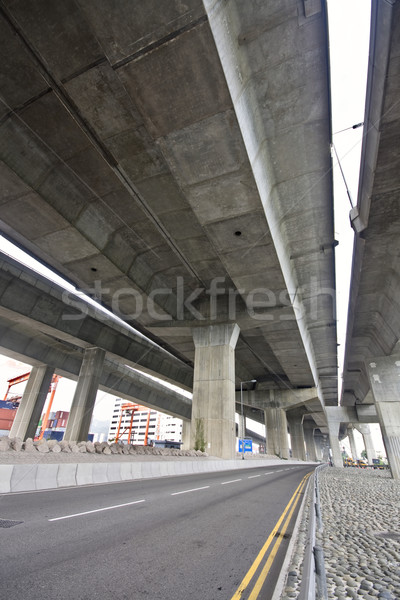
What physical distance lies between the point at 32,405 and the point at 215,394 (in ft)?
62.5

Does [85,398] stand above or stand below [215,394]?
above

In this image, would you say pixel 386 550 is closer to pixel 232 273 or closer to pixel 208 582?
pixel 208 582

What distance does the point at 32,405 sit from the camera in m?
27.7

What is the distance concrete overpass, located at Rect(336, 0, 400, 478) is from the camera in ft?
25.6

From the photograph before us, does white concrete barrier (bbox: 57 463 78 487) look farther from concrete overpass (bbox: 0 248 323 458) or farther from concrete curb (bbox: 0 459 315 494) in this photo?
concrete overpass (bbox: 0 248 323 458)

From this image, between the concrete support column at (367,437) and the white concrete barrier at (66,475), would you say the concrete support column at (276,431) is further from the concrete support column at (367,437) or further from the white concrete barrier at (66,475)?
the concrete support column at (367,437)

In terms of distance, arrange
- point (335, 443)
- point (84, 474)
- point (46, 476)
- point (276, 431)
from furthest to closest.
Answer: point (335, 443)
point (276, 431)
point (84, 474)
point (46, 476)

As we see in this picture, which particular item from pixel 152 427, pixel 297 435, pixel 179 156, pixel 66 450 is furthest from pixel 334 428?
pixel 152 427

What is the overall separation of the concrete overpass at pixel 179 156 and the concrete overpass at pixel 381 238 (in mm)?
1830

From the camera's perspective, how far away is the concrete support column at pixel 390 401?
24.0m

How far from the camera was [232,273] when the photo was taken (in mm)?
16250

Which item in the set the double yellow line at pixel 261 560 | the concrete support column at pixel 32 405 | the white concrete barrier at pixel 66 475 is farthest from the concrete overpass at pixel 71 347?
the double yellow line at pixel 261 560

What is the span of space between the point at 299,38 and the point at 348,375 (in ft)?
118

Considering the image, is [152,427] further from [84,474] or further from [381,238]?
[381,238]
